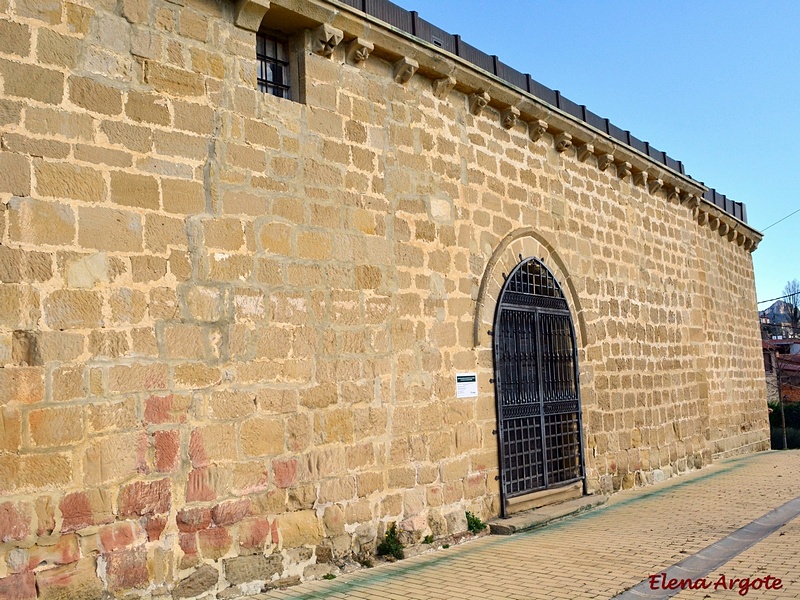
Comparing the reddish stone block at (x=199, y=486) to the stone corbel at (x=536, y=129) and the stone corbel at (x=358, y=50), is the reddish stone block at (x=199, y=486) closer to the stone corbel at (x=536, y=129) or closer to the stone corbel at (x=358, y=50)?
the stone corbel at (x=358, y=50)

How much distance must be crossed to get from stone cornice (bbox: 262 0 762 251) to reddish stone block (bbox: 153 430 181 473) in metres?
3.42

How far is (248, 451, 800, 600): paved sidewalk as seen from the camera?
492 cm

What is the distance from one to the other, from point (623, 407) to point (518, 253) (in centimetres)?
312

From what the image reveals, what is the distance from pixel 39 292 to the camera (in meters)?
4.31

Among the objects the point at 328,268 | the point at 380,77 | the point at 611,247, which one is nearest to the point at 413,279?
the point at 328,268

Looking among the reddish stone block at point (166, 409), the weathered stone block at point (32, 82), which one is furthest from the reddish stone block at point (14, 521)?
the weathered stone block at point (32, 82)

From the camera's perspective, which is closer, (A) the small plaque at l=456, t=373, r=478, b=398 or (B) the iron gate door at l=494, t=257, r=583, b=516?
(A) the small plaque at l=456, t=373, r=478, b=398

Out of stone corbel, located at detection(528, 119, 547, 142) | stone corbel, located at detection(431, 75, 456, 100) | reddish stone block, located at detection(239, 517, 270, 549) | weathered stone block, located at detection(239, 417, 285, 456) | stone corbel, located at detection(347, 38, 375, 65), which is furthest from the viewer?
stone corbel, located at detection(528, 119, 547, 142)

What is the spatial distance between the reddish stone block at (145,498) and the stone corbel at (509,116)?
548 centimetres

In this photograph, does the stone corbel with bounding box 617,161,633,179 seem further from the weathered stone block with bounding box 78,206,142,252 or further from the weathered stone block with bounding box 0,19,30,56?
the weathered stone block with bounding box 0,19,30,56

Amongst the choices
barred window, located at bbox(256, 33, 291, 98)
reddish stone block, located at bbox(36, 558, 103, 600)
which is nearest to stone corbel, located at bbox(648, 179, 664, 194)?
barred window, located at bbox(256, 33, 291, 98)

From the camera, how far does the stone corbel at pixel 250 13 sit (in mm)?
5504

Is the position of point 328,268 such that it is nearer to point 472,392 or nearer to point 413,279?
point 413,279

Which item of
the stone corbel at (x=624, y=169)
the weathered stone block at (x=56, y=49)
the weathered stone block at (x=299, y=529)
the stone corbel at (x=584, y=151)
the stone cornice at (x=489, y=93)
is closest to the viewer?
the weathered stone block at (x=56, y=49)
